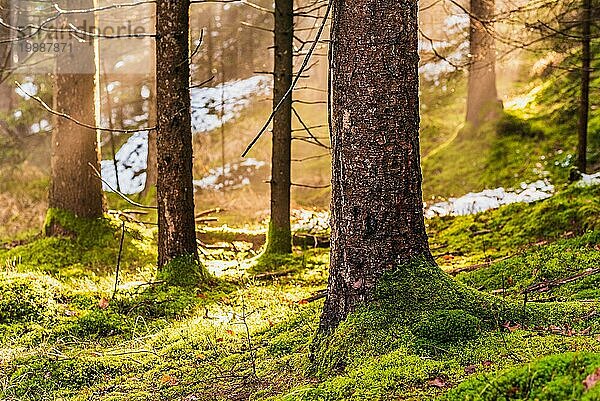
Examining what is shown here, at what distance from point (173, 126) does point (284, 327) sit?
11.9 feet

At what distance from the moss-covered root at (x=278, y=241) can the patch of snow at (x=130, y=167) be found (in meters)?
11.5

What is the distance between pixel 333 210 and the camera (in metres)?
4.77

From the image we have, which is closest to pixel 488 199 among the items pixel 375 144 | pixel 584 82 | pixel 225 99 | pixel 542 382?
pixel 584 82

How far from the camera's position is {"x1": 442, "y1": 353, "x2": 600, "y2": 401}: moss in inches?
111

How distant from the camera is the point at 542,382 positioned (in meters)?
2.95

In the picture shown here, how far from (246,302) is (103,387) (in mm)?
2965

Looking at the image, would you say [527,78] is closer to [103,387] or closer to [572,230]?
[572,230]

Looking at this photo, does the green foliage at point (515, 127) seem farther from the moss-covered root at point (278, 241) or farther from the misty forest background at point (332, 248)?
the moss-covered root at point (278, 241)

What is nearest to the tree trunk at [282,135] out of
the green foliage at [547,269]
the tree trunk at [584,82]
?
the green foliage at [547,269]

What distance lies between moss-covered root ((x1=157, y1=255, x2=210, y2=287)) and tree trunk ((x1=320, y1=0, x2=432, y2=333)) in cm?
442

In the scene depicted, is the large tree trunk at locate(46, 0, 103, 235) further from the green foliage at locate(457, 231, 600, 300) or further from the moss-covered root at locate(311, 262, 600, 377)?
the moss-covered root at locate(311, 262, 600, 377)

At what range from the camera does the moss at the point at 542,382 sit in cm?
281

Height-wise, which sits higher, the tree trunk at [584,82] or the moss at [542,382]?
the tree trunk at [584,82]

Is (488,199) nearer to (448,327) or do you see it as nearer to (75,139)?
(75,139)
